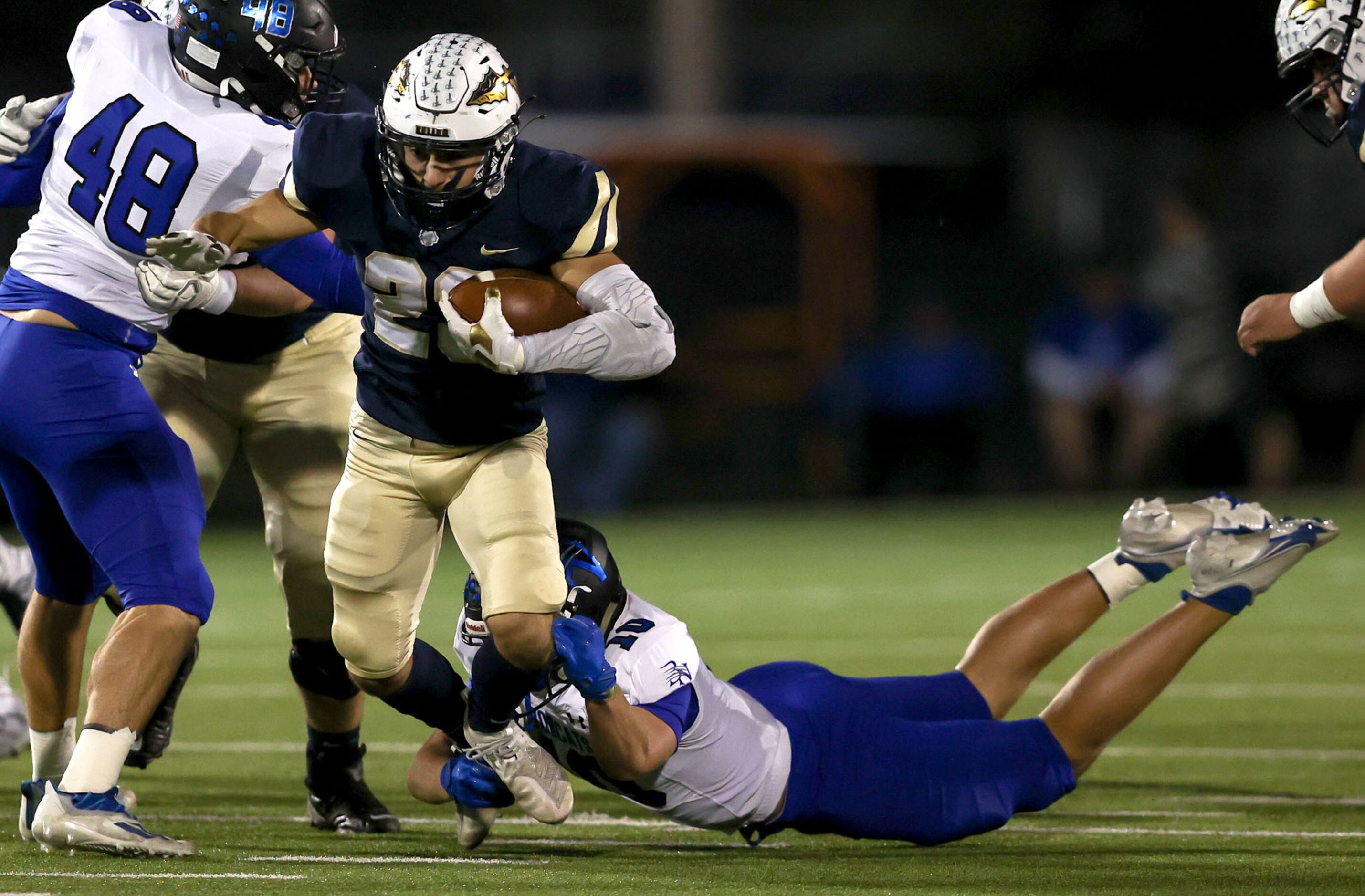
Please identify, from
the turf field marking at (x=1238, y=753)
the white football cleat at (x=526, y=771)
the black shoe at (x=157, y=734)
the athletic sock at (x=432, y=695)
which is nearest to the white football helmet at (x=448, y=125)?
the athletic sock at (x=432, y=695)

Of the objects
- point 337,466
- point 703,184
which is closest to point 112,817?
point 337,466

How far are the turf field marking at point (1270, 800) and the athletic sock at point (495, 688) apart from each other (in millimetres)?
1654

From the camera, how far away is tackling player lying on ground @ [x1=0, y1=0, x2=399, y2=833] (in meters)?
4.27

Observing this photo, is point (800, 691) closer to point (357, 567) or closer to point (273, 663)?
point (357, 567)

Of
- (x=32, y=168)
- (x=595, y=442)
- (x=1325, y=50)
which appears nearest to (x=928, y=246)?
(x=595, y=442)

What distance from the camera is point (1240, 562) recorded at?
4234 millimetres

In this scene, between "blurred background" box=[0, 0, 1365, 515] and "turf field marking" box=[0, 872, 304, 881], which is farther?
"blurred background" box=[0, 0, 1365, 515]

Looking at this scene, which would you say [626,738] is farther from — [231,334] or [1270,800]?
[1270,800]

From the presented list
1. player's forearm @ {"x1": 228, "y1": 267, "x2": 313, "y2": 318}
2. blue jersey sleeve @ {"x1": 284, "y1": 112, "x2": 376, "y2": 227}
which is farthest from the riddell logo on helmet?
player's forearm @ {"x1": 228, "y1": 267, "x2": 313, "y2": 318}

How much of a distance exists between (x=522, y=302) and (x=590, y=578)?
54 cm

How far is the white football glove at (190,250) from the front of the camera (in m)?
3.78

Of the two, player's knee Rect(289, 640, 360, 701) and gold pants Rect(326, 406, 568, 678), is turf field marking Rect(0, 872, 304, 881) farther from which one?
player's knee Rect(289, 640, 360, 701)

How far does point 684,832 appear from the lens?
4270 mm

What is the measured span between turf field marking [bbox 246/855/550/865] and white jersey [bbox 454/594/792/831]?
0.22 m
